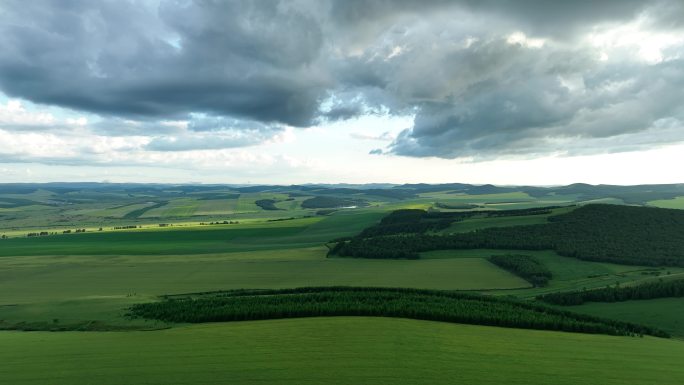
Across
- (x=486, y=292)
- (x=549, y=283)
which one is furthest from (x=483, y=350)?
(x=549, y=283)

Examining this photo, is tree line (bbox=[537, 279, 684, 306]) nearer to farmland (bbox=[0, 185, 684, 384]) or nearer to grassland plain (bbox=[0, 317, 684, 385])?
farmland (bbox=[0, 185, 684, 384])

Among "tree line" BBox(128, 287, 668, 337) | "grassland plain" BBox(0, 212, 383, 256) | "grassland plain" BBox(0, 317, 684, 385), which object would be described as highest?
"grassland plain" BBox(0, 317, 684, 385)

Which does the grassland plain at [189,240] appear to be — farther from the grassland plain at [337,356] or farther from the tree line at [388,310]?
the grassland plain at [337,356]

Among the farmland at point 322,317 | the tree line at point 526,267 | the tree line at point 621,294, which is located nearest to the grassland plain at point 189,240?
the farmland at point 322,317

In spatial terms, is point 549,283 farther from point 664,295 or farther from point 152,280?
point 152,280

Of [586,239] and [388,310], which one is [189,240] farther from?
[586,239]

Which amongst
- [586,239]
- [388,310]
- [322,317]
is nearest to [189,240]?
[322,317]

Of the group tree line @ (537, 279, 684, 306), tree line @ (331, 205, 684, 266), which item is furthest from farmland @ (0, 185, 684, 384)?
tree line @ (537, 279, 684, 306)
